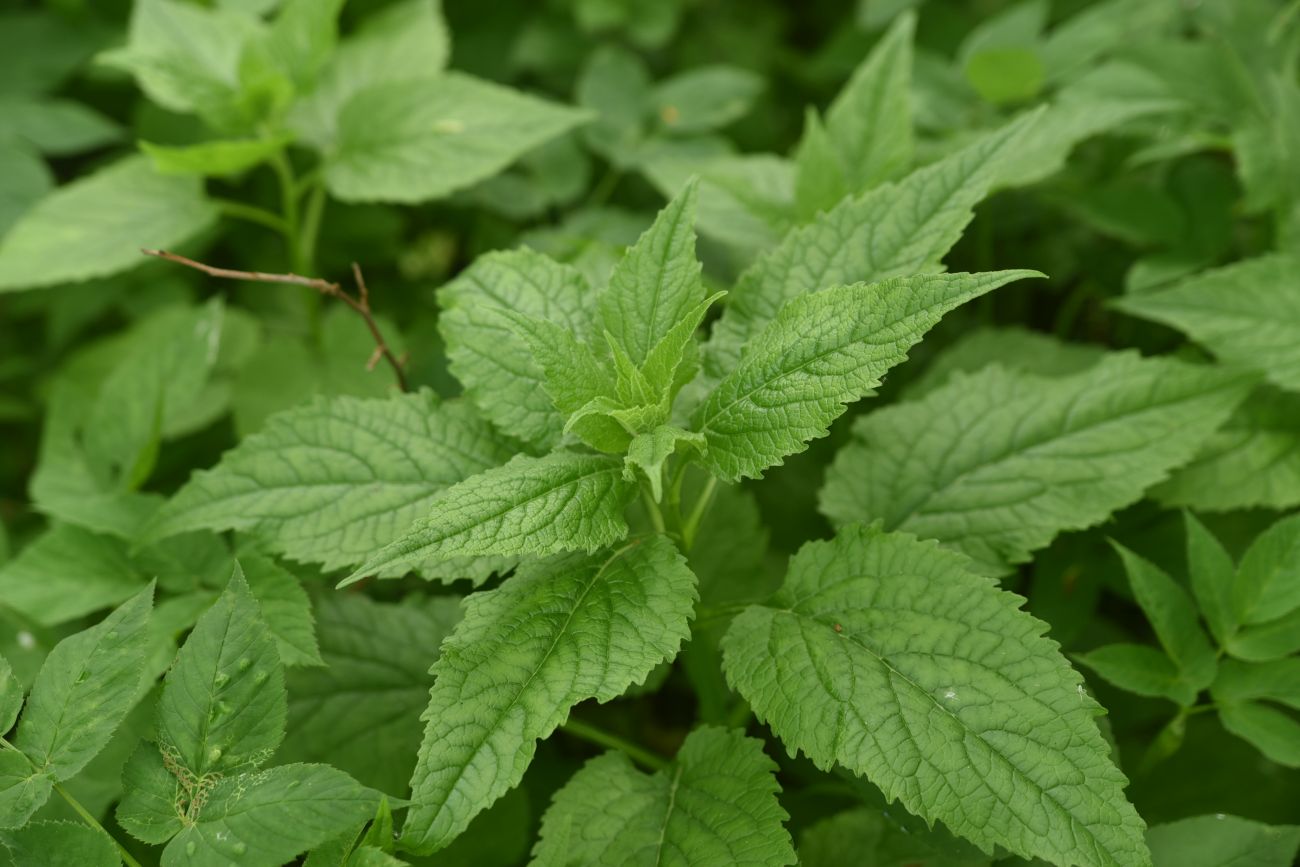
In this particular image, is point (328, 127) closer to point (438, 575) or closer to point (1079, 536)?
point (438, 575)

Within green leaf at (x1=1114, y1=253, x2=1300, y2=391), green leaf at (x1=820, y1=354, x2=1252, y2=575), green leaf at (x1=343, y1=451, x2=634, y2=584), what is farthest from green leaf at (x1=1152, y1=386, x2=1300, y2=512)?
green leaf at (x1=343, y1=451, x2=634, y2=584)

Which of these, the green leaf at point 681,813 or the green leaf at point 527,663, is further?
the green leaf at point 681,813

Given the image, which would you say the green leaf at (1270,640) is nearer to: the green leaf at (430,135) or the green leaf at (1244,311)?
the green leaf at (1244,311)

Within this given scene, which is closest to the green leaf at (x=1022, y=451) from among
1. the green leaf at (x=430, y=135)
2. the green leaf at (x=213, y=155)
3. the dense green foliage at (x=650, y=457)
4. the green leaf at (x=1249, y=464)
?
the dense green foliage at (x=650, y=457)

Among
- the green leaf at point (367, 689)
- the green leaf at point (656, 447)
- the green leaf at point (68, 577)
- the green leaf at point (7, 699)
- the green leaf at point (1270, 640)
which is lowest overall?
the green leaf at point (367, 689)

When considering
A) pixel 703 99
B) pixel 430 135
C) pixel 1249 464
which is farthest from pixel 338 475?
pixel 703 99

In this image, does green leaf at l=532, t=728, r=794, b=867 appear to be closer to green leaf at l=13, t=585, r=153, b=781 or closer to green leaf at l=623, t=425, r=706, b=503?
green leaf at l=623, t=425, r=706, b=503
